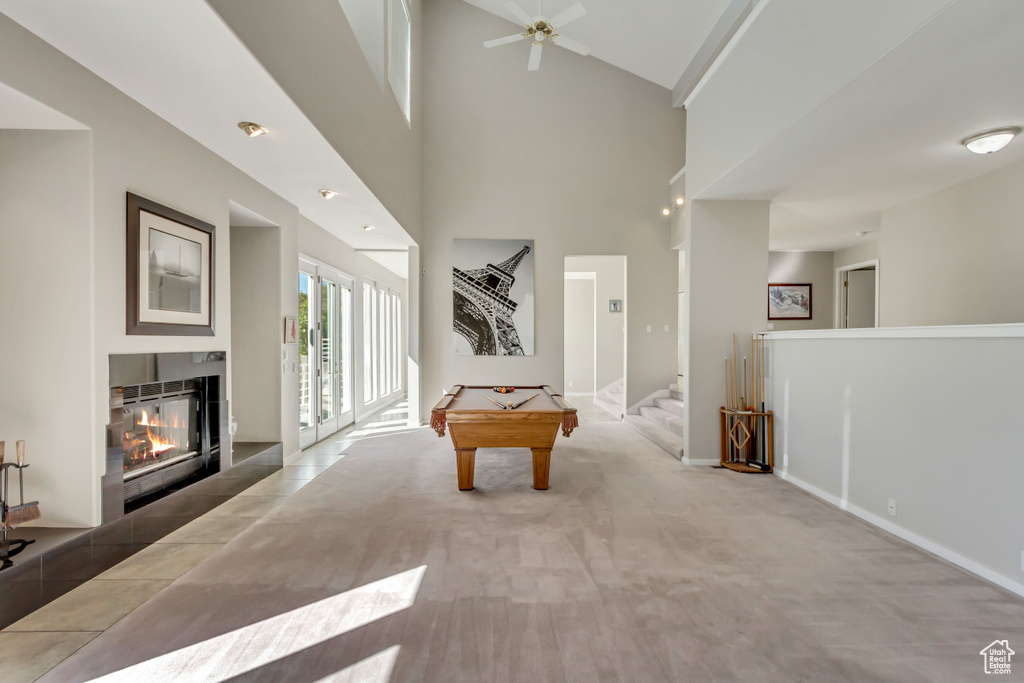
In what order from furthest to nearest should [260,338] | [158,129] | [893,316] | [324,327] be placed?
1. [324,327]
2. [893,316]
3. [260,338]
4. [158,129]

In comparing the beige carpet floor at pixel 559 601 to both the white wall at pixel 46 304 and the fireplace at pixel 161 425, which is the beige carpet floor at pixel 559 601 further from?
the white wall at pixel 46 304

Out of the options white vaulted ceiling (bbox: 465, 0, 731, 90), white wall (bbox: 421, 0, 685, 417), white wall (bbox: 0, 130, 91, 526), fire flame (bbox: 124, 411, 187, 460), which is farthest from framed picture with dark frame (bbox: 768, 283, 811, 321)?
white wall (bbox: 0, 130, 91, 526)

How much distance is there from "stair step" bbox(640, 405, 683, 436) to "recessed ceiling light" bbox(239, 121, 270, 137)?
194 inches

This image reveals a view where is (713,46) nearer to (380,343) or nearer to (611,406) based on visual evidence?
(611,406)

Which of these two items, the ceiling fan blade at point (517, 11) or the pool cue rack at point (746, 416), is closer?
the ceiling fan blade at point (517, 11)

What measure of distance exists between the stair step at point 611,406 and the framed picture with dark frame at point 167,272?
18.8ft

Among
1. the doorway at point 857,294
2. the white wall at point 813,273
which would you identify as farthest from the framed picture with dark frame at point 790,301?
the doorway at point 857,294

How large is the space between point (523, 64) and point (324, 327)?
470 centimetres

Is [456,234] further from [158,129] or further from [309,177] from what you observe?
[158,129]

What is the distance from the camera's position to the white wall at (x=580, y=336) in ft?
33.5

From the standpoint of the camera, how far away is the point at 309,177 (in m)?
4.01

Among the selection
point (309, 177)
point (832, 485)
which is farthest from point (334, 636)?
point (832, 485)

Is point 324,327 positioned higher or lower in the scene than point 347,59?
lower

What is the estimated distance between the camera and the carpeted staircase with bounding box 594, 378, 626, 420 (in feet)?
25.3
